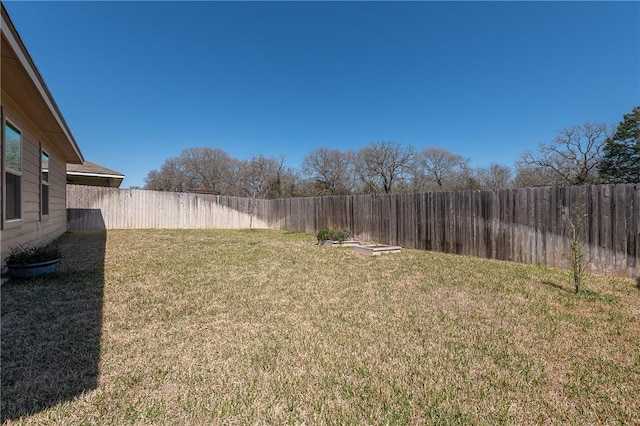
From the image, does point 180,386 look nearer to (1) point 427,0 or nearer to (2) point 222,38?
(1) point 427,0

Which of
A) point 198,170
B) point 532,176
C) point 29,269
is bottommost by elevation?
point 29,269

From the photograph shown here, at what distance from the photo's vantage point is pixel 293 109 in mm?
15992

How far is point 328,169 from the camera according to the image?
91.0ft

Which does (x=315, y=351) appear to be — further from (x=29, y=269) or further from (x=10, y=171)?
(x=10, y=171)

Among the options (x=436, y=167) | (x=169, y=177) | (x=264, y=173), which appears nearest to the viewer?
(x=264, y=173)

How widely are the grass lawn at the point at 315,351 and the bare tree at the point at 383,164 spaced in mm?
23296

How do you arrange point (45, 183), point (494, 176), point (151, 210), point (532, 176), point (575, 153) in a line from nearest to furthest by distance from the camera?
point (45, 183) < point (151, 210) < point (575, 153) < point (532, 176) < point (494, 176)

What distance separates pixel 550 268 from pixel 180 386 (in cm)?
648

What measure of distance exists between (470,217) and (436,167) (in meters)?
20.4

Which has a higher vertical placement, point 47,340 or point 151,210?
point 151,210

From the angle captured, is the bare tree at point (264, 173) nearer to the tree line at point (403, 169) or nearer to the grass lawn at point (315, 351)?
the tree line at point (403, 169)

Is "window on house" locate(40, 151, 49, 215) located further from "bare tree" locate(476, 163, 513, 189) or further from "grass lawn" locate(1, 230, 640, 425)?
"bare tree" locate(476, 163, 513, 189)

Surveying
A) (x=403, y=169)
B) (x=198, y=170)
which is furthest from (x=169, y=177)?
(x=403, y=169)

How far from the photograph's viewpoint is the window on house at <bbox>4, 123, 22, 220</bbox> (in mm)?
3967
